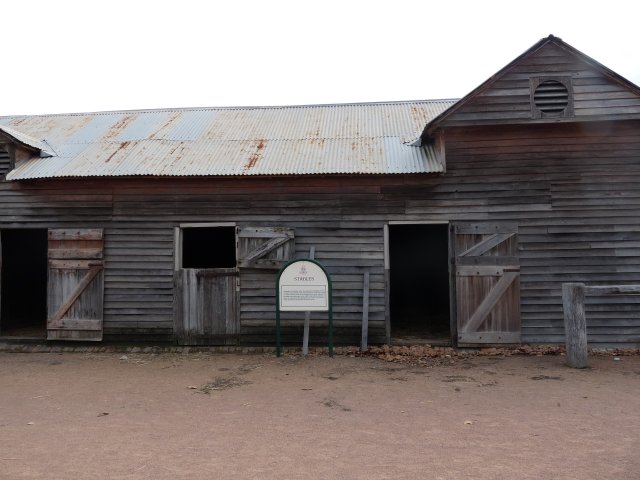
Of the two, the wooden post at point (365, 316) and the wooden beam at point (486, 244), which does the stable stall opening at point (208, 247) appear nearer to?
the wooden post at point (365, 316)

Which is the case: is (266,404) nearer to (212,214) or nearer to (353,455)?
(353,455)

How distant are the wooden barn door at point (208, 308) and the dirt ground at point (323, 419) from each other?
873mm

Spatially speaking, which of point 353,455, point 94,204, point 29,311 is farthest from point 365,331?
point 29,311

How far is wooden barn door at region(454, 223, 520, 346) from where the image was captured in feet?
28.8

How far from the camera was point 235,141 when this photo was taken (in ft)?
35.2

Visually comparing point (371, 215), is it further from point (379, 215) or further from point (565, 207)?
point (565, 207)

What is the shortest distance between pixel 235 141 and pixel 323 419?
734 cm

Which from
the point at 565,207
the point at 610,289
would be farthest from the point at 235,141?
the point at 610,289

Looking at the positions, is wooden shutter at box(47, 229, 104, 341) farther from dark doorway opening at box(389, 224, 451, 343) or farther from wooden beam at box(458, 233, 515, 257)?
dark doorway opening at box(389, 224, 451, 343)

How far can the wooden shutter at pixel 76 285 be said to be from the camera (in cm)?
938

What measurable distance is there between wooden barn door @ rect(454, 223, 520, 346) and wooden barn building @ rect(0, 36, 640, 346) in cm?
3

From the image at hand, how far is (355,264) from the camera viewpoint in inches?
360

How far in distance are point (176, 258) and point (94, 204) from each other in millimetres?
2113

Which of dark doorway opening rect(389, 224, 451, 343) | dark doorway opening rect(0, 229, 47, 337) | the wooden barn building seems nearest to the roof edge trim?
the wooden barn building
